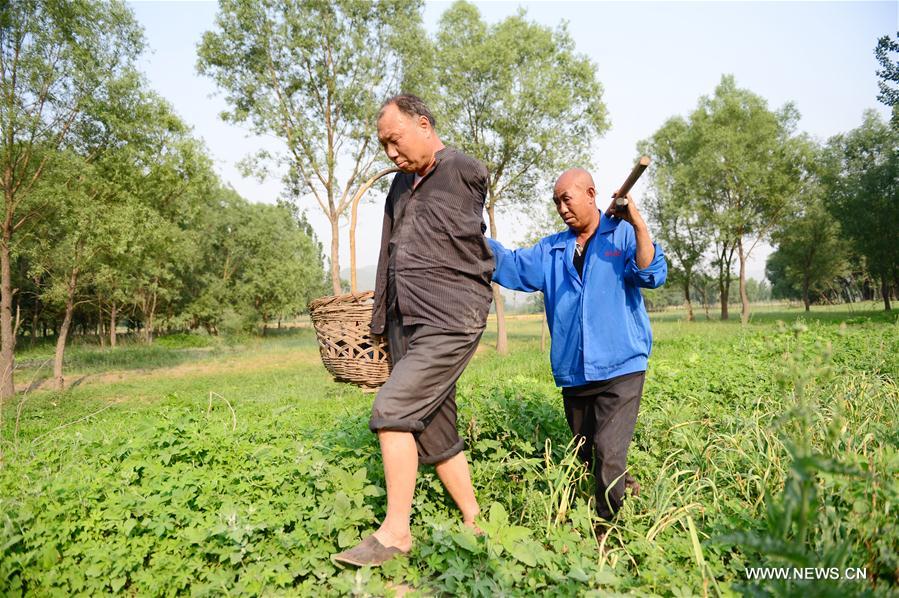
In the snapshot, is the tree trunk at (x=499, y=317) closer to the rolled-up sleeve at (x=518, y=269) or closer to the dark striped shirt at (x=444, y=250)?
the rolled-up sleeve at (x=518, y=269)

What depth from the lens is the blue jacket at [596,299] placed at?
9.18 feet

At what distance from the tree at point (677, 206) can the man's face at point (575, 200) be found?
31132mm

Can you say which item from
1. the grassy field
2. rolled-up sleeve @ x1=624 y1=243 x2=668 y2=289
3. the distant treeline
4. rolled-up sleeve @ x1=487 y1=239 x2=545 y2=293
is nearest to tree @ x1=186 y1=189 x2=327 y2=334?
the distant treeline

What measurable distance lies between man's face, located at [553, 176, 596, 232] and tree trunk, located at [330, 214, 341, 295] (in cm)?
1500

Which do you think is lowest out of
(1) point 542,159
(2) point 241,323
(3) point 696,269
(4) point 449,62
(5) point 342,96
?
(2) point 241,323

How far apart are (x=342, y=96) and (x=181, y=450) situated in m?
16.8

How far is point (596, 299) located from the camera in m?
2.90

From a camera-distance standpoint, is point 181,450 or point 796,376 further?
point 181,450

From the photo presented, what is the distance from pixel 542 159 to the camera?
61.8 ft

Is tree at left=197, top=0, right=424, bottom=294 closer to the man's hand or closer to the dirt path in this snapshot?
the dirt path

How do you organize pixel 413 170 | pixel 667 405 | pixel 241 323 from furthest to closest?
pixel 241 323, pixel 667 405, pixel 413 170

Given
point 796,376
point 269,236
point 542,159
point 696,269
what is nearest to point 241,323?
point 269,236

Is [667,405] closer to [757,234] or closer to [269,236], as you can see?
[757,234]

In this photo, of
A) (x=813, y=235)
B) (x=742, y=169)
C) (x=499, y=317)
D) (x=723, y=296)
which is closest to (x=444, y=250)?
(x=499, y=317)
